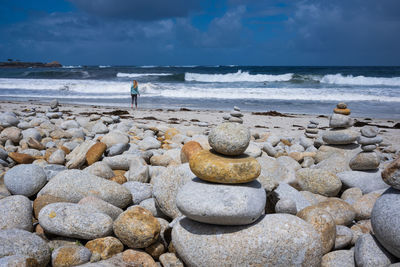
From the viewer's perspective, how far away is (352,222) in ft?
12.3

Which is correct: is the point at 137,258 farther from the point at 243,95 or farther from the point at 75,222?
the point at 243,95

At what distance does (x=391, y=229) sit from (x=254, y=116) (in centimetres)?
1184

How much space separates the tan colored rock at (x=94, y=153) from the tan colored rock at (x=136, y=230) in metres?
2.67

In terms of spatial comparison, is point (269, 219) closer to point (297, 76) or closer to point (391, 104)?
point (391, 104)

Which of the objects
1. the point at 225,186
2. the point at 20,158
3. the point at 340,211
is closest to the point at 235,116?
the point at 340,211

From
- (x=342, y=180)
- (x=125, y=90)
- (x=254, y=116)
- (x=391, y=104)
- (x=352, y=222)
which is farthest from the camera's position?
(x=125, y=90)

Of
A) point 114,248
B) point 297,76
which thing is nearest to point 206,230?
point 114,248

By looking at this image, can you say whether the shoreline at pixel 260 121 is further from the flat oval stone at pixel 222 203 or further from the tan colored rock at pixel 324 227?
the flat oval stone at pixel 222 203

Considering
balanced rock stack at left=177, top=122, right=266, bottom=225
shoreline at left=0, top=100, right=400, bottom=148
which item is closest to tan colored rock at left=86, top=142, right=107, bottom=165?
balanced rock stack at left=177, top=122, right=266, bottom=225

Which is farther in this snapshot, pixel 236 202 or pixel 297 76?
pixel 297 76

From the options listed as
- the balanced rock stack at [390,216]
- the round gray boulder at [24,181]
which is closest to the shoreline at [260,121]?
the round gray boulder at [24,181]

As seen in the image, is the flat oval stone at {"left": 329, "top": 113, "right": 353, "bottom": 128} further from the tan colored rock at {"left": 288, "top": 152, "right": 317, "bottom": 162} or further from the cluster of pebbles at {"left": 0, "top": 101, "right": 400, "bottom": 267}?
the cluster of pebbles at {"left": 0, "top": 101, "right": 400, "bottom": 267}

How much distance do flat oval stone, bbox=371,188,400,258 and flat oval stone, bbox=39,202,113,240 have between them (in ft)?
8.39

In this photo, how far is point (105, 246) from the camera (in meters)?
3.03
